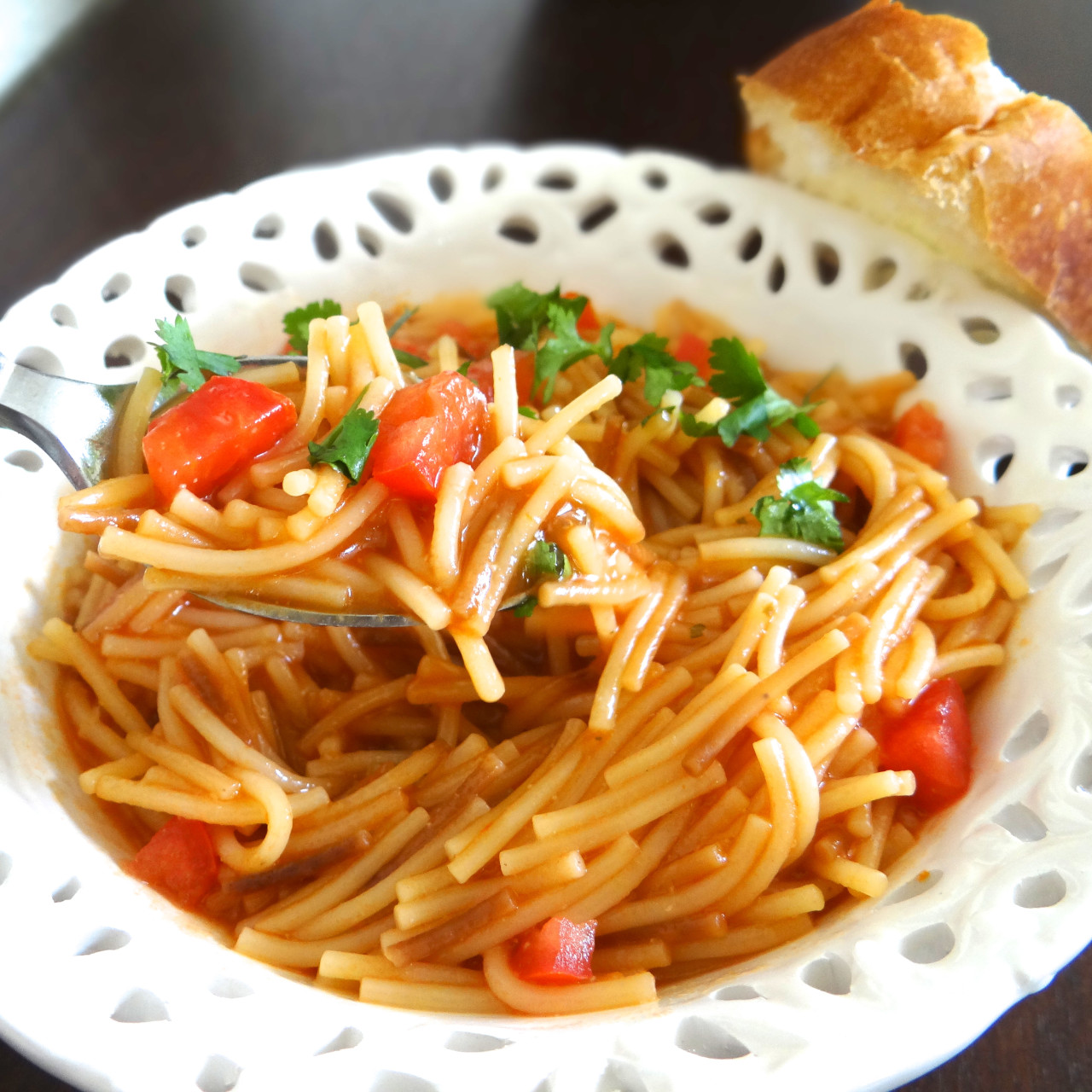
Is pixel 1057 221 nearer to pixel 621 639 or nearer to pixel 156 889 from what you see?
pixel 621 639

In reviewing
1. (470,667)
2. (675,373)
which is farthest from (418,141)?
(470,667)

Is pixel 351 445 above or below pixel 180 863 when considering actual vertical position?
above

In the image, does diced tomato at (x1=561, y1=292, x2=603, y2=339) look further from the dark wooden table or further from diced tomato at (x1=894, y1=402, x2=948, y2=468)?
the dark wooden table

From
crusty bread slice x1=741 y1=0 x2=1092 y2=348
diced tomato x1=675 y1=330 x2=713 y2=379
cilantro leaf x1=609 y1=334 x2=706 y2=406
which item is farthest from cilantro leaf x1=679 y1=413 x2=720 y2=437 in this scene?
crusty bread slice x1=741 y1=0 x2=1092 y2=348

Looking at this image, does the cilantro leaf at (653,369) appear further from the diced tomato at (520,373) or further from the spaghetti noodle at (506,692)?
the diced tomato at (520,373)

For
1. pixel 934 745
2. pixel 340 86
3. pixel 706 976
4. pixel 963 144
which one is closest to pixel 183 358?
pixel 706 976

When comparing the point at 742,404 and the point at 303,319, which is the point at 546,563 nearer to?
the point at 742,404

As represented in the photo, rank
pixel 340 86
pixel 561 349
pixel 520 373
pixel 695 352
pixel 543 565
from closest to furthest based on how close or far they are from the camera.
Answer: pixel 543 565, pixel 561 349, pixel 520 373, pixel 695 352, pixel 340 86

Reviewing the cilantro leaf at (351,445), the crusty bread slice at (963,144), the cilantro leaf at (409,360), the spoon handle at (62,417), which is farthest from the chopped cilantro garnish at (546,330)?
the spoon handle at (62,417)
